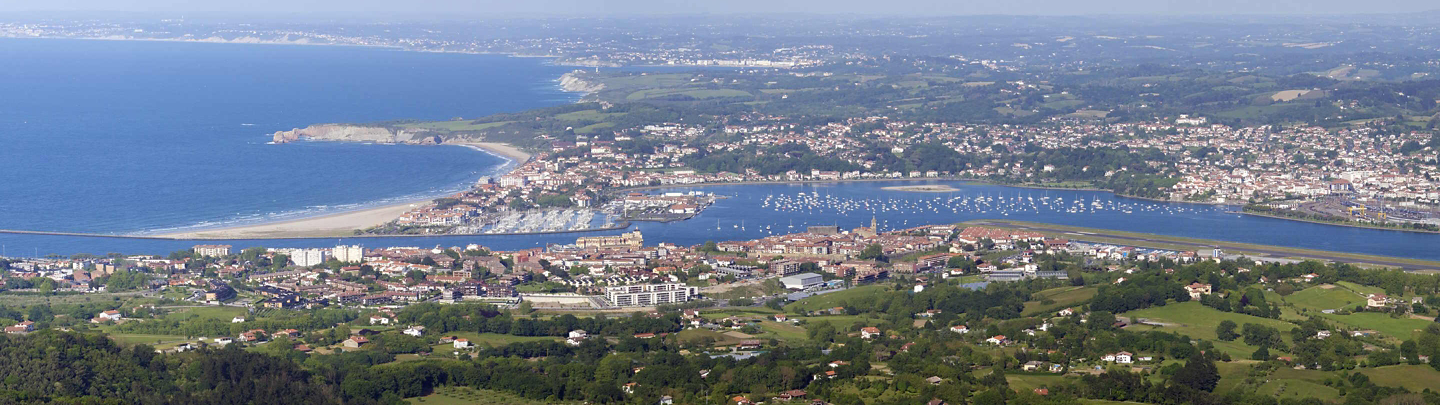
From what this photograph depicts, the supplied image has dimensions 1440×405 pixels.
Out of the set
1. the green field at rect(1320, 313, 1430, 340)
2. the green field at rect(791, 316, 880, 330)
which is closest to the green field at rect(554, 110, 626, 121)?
the green field at rect(791, 316, 880, 330)

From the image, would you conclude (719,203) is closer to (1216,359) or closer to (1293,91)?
(1216,359)

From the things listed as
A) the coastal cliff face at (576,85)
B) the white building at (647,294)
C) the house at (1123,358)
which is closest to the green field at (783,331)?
the white building at (647,294)

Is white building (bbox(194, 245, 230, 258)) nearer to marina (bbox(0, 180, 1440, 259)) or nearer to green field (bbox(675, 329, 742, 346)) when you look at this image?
marina (bbox(0, 180, 1440, 259))

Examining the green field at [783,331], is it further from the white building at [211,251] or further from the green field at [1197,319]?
the white building at [211,251]

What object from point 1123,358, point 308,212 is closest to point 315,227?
point 308,212

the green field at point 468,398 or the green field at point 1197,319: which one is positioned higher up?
the green field at point 1197,319

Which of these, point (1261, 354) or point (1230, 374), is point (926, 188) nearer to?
point (1261, 354)
